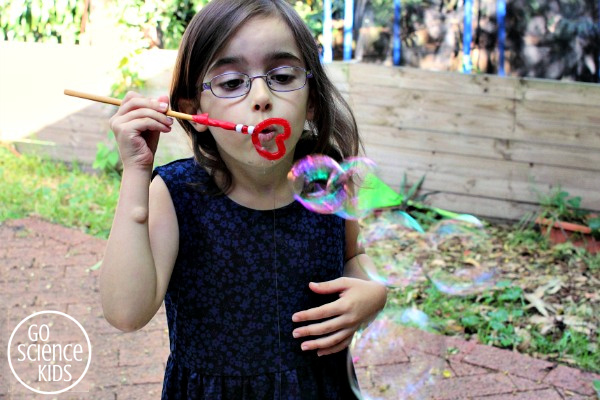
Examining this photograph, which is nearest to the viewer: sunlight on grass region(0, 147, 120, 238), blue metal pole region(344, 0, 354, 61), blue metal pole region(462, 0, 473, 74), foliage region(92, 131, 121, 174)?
sunlight on grass region(0, 147, 120, 238)

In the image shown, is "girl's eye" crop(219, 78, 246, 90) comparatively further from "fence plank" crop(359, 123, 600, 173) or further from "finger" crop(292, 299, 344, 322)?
"fence plank" crop(359, 123, 600, 173)

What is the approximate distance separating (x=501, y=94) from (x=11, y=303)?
2.93 metres

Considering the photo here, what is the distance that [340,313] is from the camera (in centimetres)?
167

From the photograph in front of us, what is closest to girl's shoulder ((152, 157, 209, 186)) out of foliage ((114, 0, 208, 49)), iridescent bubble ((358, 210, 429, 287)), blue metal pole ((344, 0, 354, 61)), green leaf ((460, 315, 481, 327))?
iridescent bubble ((358, 210, 429, 287))

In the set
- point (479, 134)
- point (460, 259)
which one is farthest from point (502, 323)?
point (479, 134)

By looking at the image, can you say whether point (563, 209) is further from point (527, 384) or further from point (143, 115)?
point (143, 115)

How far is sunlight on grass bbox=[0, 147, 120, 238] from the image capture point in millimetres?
4730

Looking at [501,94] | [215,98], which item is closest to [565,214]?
[501,94]

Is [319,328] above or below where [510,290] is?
above

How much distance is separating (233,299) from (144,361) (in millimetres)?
1562

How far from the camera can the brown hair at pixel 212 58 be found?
5.17 feet

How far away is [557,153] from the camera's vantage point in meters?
4.30

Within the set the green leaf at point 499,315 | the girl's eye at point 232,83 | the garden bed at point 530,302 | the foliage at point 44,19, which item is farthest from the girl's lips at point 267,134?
the foliage at point 44,19

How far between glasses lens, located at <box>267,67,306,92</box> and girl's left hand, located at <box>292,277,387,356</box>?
436 mm
